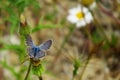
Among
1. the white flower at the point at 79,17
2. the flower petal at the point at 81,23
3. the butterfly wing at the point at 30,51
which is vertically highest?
the white flower at the point at 79,17

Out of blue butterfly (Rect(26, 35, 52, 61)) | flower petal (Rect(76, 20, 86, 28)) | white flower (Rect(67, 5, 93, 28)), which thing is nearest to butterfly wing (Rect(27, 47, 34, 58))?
blue butterfly (Rect(26, 35, 52, 61))

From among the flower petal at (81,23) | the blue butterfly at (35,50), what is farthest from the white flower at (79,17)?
the blue butterfly at (35,50)

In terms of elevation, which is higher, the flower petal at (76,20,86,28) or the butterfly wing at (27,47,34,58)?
the flower petal at (76,20,86,28)

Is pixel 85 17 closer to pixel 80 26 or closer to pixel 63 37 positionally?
pixel 80 26

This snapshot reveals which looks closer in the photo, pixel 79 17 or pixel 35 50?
pixel 35 50

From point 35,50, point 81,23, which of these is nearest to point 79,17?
point 81,23

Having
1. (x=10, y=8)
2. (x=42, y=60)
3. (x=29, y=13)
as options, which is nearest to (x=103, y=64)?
(x=29, y=13)

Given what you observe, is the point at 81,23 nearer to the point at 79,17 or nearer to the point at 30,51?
Result: the point at 79,17

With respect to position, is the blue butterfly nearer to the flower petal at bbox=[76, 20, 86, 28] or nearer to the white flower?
the white flower

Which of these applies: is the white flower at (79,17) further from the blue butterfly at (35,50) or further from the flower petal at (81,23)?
the blue butterfly at (35,50)
